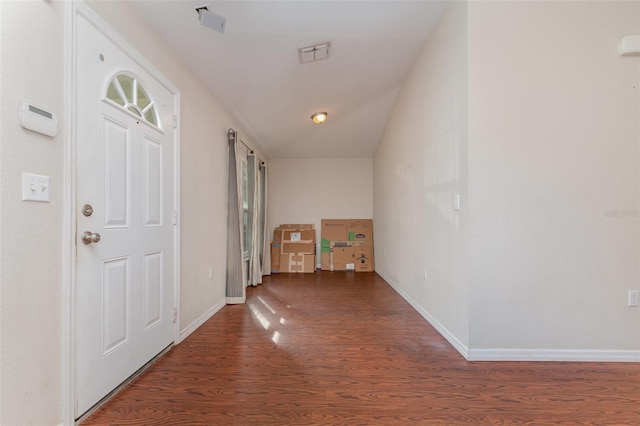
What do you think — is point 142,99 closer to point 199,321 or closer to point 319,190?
point 199,321

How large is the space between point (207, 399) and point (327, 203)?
4.65 meters

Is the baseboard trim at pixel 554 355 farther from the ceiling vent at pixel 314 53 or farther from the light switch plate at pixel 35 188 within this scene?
the ceiling vent at pixel 314 53

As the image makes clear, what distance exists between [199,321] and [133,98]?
1983 mm

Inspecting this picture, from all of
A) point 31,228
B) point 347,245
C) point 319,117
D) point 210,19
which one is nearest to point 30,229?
point 31,228

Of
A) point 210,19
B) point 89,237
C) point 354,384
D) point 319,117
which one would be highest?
point 319,117

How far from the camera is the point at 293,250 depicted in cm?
562

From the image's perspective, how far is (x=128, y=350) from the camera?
5.57 feet

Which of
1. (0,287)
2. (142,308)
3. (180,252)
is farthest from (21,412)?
(180,252)

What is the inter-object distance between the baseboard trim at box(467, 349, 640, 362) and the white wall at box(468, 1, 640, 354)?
3cm

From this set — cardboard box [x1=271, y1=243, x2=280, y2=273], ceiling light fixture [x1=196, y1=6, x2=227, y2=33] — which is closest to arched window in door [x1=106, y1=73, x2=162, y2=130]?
ceiling light fixture [x1=196, y1=6, x2=227, y2=33]

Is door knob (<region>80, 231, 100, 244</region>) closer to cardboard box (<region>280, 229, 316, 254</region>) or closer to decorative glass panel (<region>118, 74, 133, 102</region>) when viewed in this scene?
decorative glass panel (<region>118, 74, 133, 102</region>)

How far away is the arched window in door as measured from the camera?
1644 mm

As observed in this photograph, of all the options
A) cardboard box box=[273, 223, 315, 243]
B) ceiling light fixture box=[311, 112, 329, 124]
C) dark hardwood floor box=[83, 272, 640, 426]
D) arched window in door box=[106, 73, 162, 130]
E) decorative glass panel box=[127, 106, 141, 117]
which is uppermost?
ceiling light fixture box=[311, 112, 329, 124]

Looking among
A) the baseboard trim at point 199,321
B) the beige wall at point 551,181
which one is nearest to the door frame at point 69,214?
the baseboard trim at point 199,321
